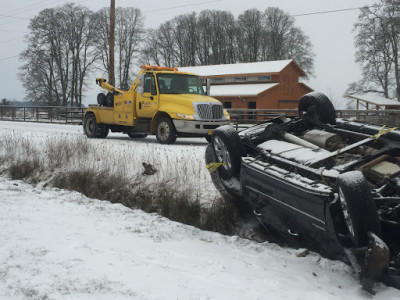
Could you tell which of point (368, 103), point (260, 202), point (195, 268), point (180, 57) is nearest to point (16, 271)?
point (195, 268)

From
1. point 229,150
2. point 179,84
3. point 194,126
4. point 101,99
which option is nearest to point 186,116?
point 194,126

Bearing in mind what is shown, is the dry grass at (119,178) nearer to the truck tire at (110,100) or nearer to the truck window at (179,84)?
the truck window at (179,84)

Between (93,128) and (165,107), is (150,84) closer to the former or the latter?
(165,107)

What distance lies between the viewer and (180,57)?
219 ft

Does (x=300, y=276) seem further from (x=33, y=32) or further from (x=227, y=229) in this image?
(x=33, y=32)

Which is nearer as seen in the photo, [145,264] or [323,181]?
[323,181]

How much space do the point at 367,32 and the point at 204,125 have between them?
1577 inches

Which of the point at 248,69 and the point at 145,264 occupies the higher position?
the point at 248,69

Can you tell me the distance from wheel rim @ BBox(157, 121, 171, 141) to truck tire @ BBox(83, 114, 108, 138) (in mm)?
3540

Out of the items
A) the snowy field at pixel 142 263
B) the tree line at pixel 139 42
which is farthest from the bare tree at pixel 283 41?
the snowy field at pixel 142 263

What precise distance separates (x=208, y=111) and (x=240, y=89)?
2419cm

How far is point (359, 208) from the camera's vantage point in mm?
3670

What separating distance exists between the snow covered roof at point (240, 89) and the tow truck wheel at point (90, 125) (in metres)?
19.9

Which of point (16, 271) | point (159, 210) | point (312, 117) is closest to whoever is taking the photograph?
point (16, 271)
